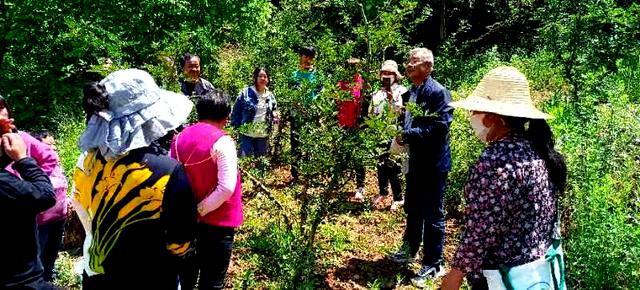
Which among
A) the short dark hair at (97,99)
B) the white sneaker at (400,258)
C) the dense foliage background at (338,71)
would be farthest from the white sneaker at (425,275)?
the short dark hair at (97,99)

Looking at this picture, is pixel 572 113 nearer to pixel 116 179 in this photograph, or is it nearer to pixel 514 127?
pixel 514 127

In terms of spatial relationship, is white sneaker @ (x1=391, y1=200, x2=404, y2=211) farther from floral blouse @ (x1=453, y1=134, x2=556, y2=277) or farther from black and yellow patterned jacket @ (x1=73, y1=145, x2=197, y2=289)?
black and yellow patterned jacket @ (x1=73, y1=145, x2=197, y2=289)

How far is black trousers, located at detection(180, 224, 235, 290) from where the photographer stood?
11.1 feet

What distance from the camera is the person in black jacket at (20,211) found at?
252 centimetres

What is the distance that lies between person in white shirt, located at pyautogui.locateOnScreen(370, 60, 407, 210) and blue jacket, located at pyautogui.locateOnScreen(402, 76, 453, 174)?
0.54 ft

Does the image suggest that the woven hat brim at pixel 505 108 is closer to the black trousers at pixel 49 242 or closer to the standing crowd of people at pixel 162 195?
the standing crowd of people at pixel 162 195

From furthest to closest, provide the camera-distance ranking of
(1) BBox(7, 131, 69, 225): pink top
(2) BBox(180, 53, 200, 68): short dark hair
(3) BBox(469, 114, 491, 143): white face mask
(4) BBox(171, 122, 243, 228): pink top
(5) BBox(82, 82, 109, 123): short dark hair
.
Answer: (2) BBox(180, 53, 200, 68): short dark hair → (1) BBox(7, 131, 69, 225): pink top → (4) BBox(171, 122, 243, 228): pink top → (3) BBox(469, 114, 491, 143): white face mask → (5) BBox(82, 82, 109, 123): short dark hair

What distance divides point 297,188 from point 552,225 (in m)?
2.16

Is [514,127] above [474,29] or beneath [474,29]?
beneath

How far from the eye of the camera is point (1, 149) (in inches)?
109

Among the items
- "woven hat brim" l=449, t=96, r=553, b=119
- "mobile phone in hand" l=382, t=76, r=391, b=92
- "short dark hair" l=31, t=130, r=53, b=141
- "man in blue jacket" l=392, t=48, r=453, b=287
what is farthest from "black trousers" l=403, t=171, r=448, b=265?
"short dark hair" l=31, t=130, r=53, b=141

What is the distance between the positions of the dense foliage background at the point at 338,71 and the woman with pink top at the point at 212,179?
765 millimetres

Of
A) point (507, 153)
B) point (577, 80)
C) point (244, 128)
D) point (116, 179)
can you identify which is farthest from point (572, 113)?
point (116, 179)

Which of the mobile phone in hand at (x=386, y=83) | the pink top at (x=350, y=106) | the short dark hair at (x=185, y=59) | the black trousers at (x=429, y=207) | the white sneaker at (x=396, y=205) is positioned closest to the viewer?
the pink top at (x=350, y=106)
